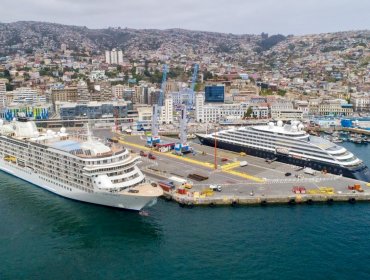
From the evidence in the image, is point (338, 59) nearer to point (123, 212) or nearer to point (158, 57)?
point (158, 57)

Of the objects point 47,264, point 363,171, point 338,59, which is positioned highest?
point 338,59

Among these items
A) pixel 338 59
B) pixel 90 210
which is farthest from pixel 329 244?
pixel 338 59

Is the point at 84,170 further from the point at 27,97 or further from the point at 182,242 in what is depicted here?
the point at 27,97

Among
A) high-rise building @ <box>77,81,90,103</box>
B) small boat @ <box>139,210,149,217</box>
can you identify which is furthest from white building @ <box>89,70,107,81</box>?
small boat @ <box>139,210,149,217</box>

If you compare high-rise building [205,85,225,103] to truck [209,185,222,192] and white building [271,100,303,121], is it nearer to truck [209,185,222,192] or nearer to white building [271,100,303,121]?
white building [271,100,303,121]

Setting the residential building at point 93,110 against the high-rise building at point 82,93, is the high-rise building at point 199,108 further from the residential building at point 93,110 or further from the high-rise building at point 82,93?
the high-rise building at point 82,93
